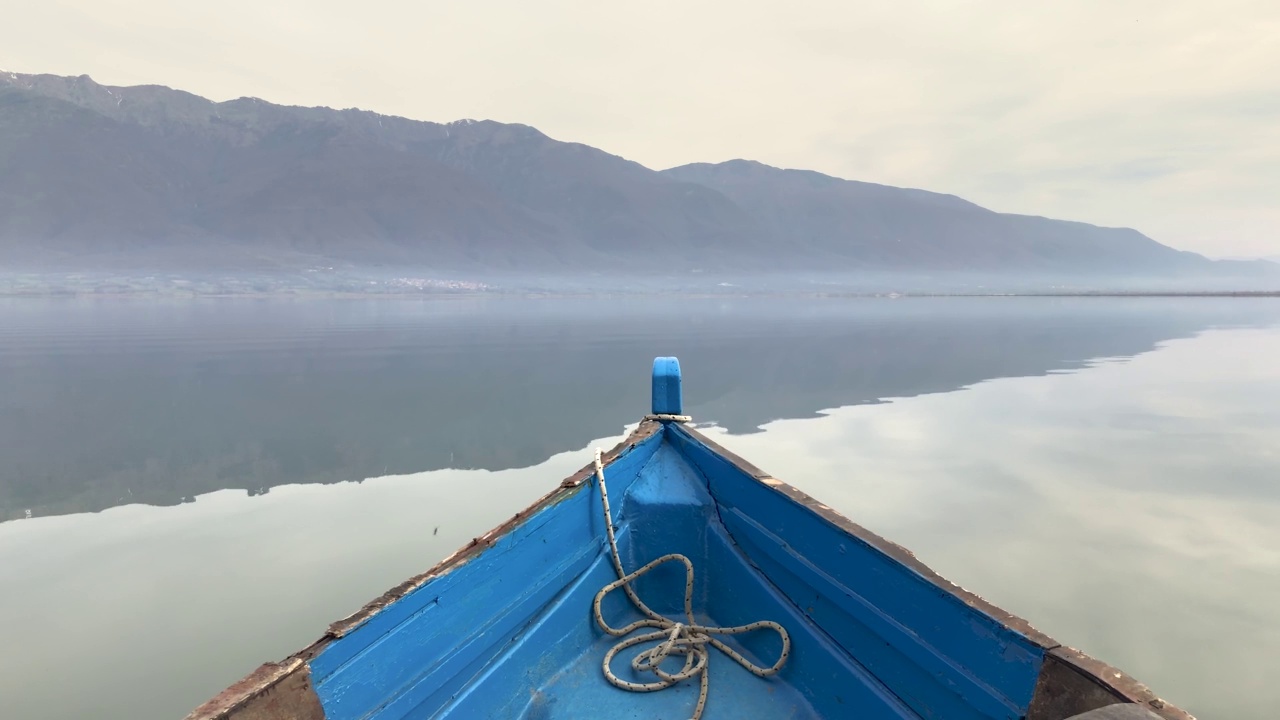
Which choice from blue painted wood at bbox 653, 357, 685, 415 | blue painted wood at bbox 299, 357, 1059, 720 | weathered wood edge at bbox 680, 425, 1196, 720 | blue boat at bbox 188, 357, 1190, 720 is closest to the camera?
weathered wood edge at bbox 680, 425, 1196, 720

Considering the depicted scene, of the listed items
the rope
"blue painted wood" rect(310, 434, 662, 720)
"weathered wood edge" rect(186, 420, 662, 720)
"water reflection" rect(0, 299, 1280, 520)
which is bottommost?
"water reflection" rect(0, 299, 1280, 520)

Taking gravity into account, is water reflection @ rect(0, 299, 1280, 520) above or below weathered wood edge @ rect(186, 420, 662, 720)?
below

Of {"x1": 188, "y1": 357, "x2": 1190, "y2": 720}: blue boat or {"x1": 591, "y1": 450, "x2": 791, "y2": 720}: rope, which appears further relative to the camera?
{"x1": 591, "y1": 450, "x2": 791, "y2": 720}: rope

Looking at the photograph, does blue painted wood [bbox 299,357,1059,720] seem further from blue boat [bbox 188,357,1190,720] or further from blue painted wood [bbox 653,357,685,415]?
blue painted wood [bbox 653,357,685,415]

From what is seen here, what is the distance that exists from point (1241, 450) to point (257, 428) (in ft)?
47.1

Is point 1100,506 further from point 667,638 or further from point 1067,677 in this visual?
point 1067,677

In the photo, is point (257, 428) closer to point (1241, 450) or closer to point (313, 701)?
point (313, 701)

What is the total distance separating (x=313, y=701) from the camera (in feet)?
6.44

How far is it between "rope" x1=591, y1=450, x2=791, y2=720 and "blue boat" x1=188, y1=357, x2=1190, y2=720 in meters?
0.02

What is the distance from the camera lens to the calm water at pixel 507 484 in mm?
4285

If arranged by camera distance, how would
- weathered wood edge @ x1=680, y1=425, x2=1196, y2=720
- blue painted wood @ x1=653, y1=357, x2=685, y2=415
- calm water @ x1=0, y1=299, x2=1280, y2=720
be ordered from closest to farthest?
1. weathered wood edge @ x1=680, y1=425, x2=1196, y2=720
2. calm water @ x1=0, y1=299, x2=1280, y2=720
3. blue painted wood @ x1=653, y1=357, x2=685, y2=415

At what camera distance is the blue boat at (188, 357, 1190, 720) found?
2.02m

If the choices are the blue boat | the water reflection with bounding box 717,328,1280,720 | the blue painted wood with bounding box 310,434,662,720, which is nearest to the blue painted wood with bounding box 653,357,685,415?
the blue boat

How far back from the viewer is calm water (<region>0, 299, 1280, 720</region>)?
4.29m
